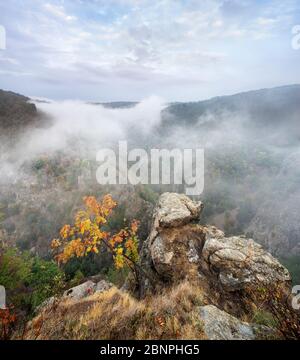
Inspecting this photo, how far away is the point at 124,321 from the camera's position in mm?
9086

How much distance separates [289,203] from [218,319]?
173 metres

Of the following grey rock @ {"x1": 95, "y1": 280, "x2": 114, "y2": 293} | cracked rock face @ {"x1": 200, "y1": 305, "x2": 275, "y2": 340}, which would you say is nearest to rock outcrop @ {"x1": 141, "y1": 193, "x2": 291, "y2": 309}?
grey rock @ {"x1": 95, "y1": 280, "x2": 114, "y2": 293}

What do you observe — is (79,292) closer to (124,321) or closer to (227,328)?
(124,321)

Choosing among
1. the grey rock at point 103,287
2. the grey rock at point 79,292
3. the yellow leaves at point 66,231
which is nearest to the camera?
the yellow leaves at point 66,231

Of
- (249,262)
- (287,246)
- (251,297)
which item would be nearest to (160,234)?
(249,262)

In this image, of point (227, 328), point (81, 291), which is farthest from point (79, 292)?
point (227, 328)

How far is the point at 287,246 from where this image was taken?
13912 centimetres

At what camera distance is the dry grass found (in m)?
8.45

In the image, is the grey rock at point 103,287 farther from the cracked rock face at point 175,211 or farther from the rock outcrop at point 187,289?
the cracked rock face at point 175,211

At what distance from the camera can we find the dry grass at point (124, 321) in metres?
8.45

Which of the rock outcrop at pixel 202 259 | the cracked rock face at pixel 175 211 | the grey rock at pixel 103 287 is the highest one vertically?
the cracked rock face at pixel 175 211

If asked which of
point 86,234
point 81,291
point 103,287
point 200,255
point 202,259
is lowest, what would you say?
point 103,287

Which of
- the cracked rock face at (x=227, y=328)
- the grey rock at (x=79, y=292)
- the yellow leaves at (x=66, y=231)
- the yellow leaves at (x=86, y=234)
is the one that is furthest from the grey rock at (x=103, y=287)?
the cracked rock face at (x=227, y=328)

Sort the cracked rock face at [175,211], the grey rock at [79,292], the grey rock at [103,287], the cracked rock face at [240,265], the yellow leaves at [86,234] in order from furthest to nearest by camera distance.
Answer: the grey rock at [79,292], the cracked rock face at [175,211], the grey rock at [103,287], the cracked rock face at [240,265], the yellow leaves at [86,234]
